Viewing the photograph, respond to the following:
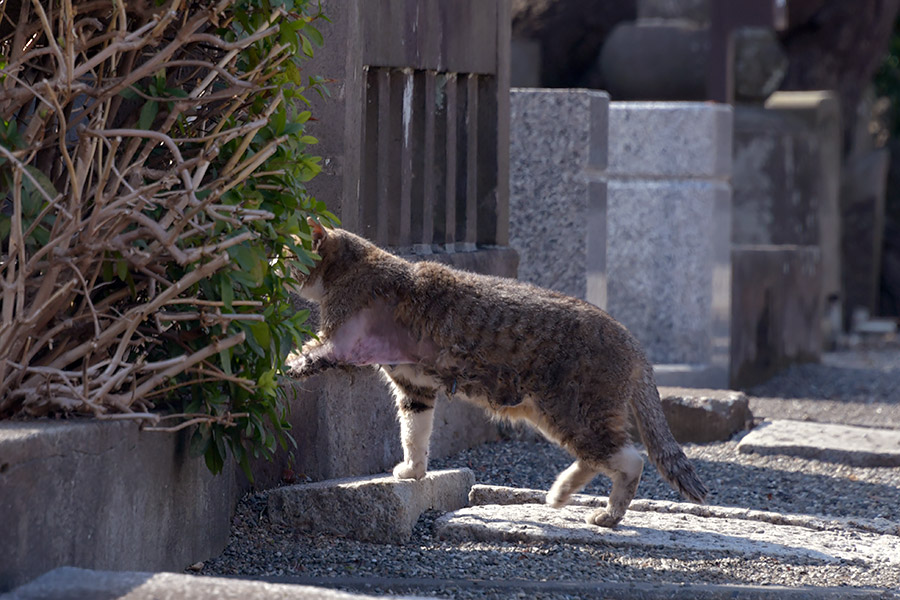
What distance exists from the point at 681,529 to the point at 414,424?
3.47 ft

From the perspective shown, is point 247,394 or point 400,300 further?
point 400,300

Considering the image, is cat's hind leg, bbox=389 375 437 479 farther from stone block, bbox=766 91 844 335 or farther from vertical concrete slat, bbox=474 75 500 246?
stone block, bbox=766 91 844 335

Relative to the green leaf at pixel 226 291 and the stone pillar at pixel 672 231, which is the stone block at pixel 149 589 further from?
the stone pillar at pixel 672 231

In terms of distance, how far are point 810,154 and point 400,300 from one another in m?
8.46

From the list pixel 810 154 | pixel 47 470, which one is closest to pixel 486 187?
pixel 47 470

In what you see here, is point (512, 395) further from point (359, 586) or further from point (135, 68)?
point (135, 68)

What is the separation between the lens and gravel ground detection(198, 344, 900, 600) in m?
3.67

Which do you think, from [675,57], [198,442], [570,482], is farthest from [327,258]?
[675,57]

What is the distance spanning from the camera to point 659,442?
430cm

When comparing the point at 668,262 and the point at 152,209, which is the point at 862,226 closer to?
the point at 668,262

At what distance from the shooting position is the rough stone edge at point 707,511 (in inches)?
174

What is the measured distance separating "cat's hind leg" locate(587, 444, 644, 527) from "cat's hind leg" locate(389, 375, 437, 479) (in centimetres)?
67

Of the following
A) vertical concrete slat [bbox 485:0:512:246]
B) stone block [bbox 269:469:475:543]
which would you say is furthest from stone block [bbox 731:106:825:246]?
stone block [bbox 269:469:475:543]

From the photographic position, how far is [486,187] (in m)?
6.04
